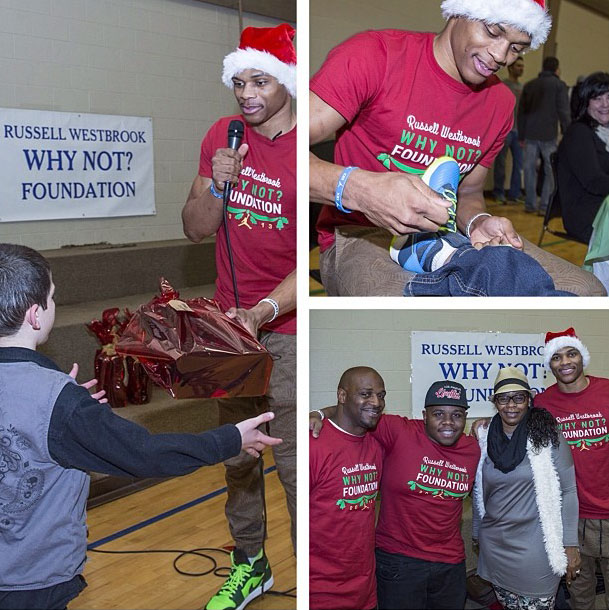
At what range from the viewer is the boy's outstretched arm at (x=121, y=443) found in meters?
1.72

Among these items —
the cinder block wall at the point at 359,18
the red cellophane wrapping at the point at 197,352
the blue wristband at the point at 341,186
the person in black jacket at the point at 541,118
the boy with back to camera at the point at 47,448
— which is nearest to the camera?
the blue wristband at the point at 341,186

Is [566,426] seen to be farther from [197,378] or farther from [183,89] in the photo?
[183,89]

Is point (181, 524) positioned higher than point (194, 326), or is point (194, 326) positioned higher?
point (194, 326)

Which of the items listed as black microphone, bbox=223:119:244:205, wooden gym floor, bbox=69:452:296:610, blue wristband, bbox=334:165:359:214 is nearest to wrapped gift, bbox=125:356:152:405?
wooden gym floor, bbox=69:452:296:610

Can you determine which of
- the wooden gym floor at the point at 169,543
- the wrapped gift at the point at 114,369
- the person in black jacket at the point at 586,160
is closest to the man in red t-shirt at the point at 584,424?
the person in black jacket at the point at 586,160

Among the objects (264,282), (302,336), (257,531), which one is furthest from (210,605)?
(302,336)

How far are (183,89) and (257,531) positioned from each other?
14.0 ft

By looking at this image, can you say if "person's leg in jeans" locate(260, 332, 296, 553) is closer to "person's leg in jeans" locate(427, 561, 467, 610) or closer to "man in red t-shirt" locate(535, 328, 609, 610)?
"person's leg in jeans" locate(427, 561, 467, 610)

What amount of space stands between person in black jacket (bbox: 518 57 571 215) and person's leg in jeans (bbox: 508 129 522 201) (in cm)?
25

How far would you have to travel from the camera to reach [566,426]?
1.59 meters

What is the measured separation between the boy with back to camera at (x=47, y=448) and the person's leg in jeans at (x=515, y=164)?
7.13 m

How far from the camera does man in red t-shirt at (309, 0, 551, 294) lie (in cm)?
140

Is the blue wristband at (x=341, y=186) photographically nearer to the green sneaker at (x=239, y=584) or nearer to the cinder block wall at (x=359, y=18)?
the green sneaker at (x=239, y=584)

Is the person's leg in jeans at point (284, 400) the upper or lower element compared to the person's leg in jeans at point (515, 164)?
lower
